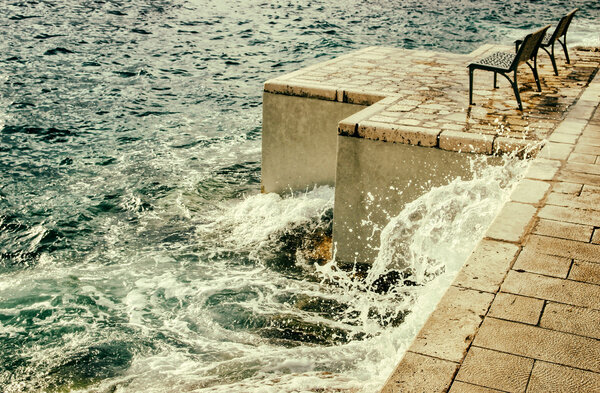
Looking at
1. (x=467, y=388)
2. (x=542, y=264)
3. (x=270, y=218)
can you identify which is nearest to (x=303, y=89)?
(x=270, y=218)

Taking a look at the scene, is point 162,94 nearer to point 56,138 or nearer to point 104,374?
point 56,138

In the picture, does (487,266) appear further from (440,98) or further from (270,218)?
(270,218)

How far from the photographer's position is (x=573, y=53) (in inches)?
436

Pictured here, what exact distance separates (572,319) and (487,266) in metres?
0.62

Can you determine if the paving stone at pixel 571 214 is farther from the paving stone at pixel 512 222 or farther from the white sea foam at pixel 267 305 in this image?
the white sea foam at pixel 267 305

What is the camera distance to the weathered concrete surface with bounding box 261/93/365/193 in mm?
7535

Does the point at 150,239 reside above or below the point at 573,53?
below

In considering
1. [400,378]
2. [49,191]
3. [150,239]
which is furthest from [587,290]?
[49,191]

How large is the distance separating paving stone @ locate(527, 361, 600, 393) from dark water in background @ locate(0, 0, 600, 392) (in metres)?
1.84

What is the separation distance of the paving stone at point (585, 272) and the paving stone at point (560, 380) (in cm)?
90

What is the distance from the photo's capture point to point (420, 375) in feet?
9.13

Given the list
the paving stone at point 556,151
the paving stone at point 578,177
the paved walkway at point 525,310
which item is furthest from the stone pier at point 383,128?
the paved walkway at point 525,310

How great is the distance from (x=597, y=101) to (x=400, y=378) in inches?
234

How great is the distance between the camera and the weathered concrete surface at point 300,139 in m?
7.54
